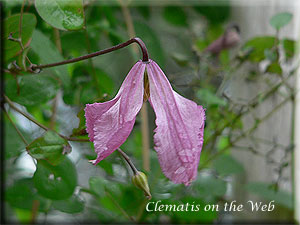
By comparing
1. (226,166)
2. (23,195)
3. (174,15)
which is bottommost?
(226,166)

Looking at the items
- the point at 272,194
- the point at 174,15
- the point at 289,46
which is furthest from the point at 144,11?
the point at 272,194

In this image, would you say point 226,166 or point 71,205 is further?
point 226,166

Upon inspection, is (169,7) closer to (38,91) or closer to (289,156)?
(289,156)

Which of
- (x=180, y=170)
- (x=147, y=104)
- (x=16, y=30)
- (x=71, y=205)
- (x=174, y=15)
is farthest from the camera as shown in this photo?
(x=174, y=15)

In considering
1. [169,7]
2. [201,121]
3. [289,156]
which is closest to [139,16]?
[169,7]

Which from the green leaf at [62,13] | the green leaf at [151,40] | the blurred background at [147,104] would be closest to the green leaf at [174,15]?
the blurred background at [147,104]

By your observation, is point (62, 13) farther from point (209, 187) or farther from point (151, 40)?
point (209, 187)
